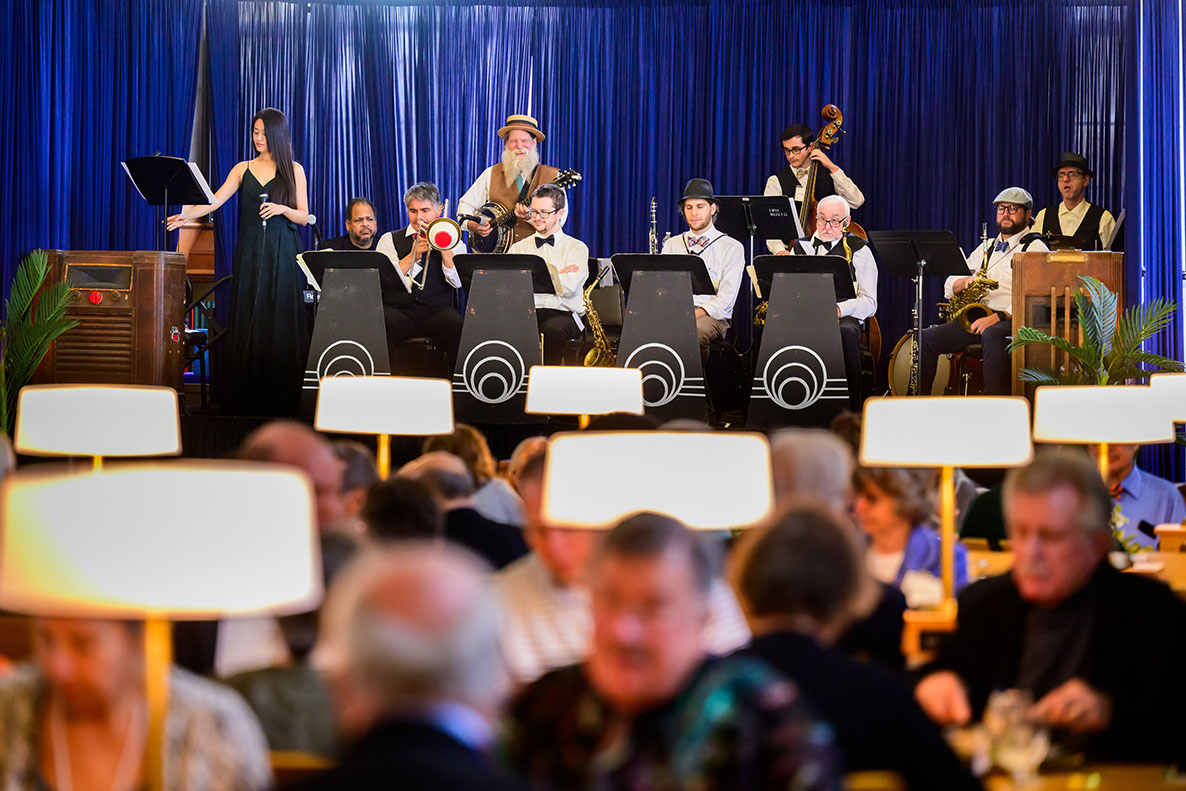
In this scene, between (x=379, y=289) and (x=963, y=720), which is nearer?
(x=963, y=720)

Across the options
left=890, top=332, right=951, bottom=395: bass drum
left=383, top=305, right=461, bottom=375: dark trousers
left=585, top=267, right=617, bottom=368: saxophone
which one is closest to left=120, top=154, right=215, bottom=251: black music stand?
left=383, top=305, right=461, bottom=375: dark trousers

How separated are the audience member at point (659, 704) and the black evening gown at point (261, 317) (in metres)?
7.48

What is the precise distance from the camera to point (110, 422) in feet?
11.9

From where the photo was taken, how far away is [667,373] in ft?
26.4

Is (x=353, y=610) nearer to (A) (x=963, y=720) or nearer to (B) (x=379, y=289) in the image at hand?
(A) (x=963, y=720)

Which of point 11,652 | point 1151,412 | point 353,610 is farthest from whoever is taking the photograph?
point 1151,412

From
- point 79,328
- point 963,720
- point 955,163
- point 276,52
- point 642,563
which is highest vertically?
point 276,52

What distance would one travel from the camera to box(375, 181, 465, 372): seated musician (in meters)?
9.02

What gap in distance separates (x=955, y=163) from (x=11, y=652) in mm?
10215

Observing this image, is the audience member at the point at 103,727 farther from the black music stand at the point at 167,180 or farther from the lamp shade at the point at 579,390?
the black music stand at the point at 167,180

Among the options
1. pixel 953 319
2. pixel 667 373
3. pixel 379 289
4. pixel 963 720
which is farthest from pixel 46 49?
pixel 963 720

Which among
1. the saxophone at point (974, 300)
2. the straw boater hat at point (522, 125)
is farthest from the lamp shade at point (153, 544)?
the straw boater hat at point (522, 125)

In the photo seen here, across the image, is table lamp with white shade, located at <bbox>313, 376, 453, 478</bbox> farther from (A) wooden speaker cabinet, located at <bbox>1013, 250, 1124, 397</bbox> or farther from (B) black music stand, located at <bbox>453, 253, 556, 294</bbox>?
(A) wooden speaker cabinet, located at <bbox>1013, 250, 1124, 397</bbox>

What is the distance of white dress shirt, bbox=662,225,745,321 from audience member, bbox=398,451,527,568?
5.27 metres
